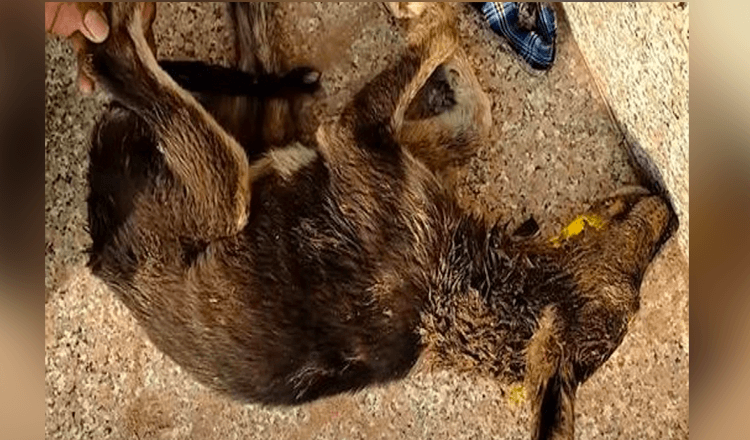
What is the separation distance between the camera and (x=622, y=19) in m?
1.50

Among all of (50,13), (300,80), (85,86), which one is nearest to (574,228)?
(300,80)

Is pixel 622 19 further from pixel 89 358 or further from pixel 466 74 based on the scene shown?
pixel 89 358

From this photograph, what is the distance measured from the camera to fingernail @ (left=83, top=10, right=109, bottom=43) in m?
1.41

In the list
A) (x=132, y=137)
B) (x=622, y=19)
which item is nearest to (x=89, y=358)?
(x=132, y=137)

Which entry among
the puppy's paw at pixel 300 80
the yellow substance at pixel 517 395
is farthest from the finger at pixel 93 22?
the yellow substance at pixel 517 395

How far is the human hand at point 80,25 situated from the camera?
1411 mm

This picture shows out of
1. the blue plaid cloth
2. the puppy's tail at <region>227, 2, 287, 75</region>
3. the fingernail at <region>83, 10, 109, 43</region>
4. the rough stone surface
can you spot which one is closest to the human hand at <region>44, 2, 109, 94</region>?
the fingernail at <region>83, 10, 109, 43</region>

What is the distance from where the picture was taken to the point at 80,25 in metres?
1.42

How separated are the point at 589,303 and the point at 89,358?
98 cm

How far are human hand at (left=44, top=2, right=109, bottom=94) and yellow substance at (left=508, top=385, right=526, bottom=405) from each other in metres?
1.00

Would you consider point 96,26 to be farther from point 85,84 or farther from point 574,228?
point 574,228

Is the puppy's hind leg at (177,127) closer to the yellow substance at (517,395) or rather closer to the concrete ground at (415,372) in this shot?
the concrete ground at (415,372)

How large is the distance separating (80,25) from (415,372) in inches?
36.5

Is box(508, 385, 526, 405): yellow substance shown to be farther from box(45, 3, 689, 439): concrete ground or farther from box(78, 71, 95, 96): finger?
box(78, 71, 95, 96): finger
